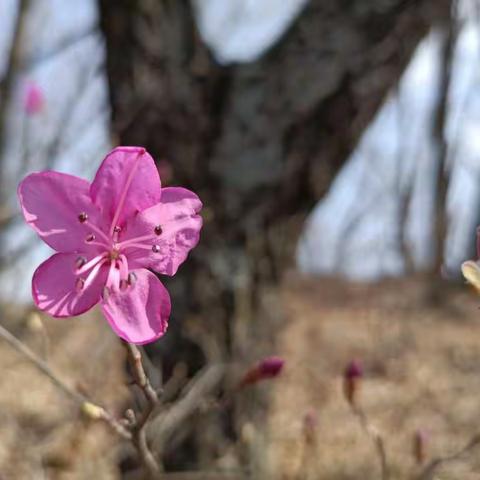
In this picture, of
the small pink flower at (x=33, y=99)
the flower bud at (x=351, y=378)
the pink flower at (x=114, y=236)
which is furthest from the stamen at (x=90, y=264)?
the small pink flower at (x=33, y=99)

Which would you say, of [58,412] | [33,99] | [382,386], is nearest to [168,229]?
[33,99]

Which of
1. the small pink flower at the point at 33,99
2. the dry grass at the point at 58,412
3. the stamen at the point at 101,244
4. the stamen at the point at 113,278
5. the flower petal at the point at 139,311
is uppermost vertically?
the stamen at the point at 101,244

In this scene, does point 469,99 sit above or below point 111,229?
below

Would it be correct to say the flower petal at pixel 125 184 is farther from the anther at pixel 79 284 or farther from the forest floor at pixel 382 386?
the forest floor at pixel 382 386

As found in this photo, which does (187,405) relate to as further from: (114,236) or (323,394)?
(323,394)

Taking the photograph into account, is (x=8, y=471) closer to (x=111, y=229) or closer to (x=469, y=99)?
(x=111, y=229)

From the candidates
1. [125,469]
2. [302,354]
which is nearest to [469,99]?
[302,354]

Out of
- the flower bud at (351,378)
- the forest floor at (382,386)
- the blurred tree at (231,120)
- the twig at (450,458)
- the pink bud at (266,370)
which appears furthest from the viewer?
the forest floor at (382,386)
